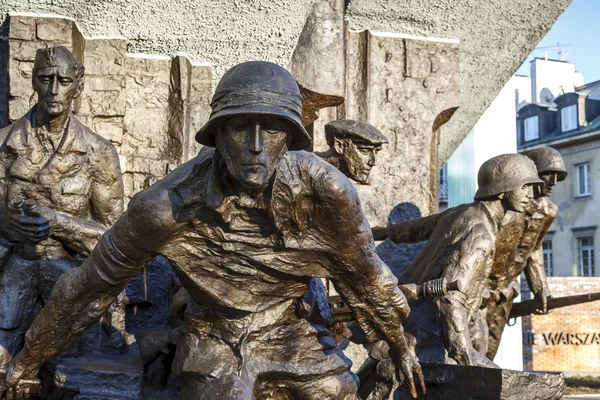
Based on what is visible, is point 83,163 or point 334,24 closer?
point 83,163

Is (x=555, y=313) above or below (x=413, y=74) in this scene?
below

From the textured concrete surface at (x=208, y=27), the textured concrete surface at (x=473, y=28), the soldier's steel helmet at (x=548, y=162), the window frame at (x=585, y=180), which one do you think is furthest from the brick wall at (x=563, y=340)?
the textured concrete surface at (x=208, y=27)

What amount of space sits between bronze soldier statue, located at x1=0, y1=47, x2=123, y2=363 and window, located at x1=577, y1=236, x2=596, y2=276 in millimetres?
28037

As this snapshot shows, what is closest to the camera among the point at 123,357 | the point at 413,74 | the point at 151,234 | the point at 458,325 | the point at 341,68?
the point at 151,234

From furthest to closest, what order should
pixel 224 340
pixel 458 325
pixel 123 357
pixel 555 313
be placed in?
pixel 555 313 < pixel 458 325 < pixel 123 357 < pixel 224 340

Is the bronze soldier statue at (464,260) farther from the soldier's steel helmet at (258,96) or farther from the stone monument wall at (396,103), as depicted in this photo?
the soldier's steel helmet at (258,96)

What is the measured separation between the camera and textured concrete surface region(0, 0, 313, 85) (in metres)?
7.31

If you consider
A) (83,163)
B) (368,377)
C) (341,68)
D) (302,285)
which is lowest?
(368,377)

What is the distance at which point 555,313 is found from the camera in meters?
19.9

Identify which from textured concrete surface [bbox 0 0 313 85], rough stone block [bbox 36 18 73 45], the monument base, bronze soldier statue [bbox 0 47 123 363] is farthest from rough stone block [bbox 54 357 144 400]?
textured concrete surface [bbox 0 0 313 85]

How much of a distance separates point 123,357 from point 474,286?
2468 mm

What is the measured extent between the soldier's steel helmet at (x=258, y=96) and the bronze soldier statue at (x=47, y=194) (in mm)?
2289

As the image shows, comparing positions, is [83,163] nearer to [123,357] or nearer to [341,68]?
[123,357]

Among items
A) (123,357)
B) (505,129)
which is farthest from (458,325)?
(505,129)
